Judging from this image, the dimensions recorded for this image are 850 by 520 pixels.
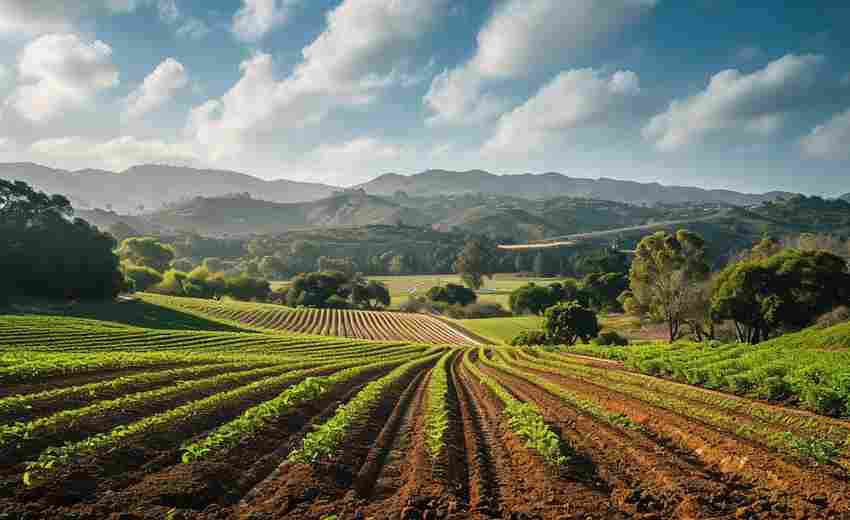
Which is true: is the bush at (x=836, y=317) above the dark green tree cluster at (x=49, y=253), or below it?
below

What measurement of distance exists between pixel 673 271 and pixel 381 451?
53089 millimetres

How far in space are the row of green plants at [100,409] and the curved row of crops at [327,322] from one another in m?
53.9

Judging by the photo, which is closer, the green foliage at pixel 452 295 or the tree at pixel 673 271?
the tree at pixel 673 271

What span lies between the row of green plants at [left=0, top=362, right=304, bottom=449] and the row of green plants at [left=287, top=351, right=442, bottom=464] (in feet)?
18.3

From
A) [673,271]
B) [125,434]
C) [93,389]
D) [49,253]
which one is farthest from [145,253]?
[125,434]

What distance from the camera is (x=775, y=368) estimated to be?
2052 centimetres

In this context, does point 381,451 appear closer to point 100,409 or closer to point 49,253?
point 100,409

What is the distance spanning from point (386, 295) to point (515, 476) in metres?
117

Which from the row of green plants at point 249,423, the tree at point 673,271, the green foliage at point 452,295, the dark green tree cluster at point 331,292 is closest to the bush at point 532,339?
the tree at point 673,271

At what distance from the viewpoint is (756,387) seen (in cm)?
1998

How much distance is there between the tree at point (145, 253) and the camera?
139 metres

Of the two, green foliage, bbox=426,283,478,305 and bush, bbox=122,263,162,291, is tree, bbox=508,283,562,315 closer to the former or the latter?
green foliage, bbox=426,283,478,305

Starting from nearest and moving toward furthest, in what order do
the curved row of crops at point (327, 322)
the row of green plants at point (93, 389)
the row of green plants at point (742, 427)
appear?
the row of green plants at point (742, 427), the row of green plants at point (93, 389), the curved row of crops at point (327, 322)

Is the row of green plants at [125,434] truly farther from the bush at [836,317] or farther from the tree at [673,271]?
the tree at [673,271]
